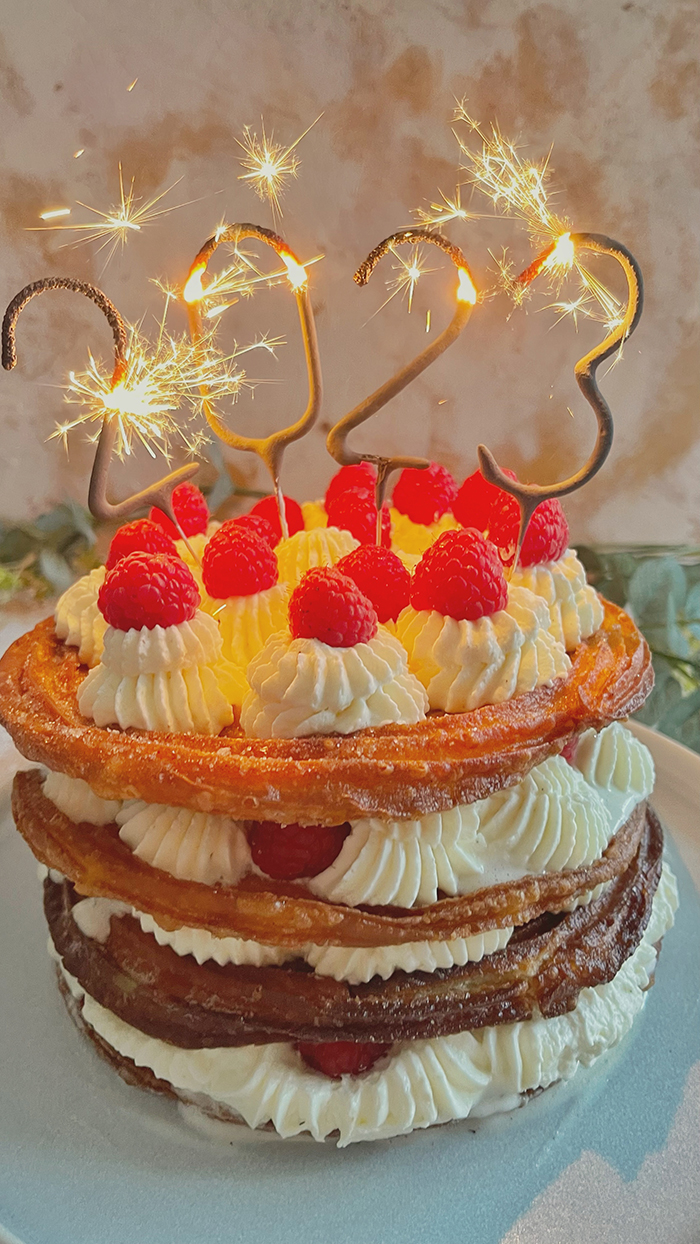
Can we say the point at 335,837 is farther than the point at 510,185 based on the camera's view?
No

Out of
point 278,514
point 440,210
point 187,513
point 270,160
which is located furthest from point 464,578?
point 440,210

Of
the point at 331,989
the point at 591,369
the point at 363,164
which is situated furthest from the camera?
the point at 363,164

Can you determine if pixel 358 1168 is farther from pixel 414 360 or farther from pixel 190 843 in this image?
pixel 414 360

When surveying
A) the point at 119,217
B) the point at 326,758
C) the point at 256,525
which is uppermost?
the point at 119,217

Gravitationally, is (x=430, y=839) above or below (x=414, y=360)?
below

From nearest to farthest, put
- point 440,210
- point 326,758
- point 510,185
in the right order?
1. point 326,758
2. point 510,185
3. point 440,210

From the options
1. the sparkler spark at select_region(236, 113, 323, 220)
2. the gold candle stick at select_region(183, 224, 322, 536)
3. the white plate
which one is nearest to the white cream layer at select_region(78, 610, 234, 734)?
the gold candle stick at select_region(183, 224, 322, 536)

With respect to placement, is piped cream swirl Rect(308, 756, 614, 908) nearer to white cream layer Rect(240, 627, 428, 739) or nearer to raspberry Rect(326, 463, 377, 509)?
white cream layer Rect(240, 627, 428, 739)
